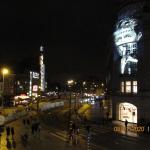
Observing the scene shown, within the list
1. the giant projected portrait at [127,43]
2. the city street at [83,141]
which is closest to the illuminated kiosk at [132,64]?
the giant projected portrait at [127,43]

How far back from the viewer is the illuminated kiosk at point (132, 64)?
6084 centimetres

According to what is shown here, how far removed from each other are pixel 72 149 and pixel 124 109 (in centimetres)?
2819

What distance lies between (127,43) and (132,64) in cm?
363

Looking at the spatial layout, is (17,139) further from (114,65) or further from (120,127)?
(114,65)

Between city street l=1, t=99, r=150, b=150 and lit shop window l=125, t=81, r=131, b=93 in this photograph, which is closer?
city street l=1, t=99, r=150, b=150

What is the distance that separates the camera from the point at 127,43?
6425 cm

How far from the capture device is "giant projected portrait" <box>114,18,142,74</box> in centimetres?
6269

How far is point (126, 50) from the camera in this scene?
64.6 meters

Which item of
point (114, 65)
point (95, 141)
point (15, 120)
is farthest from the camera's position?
point (15, 120)

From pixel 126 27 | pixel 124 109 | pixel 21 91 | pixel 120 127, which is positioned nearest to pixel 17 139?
pixel 120 127
